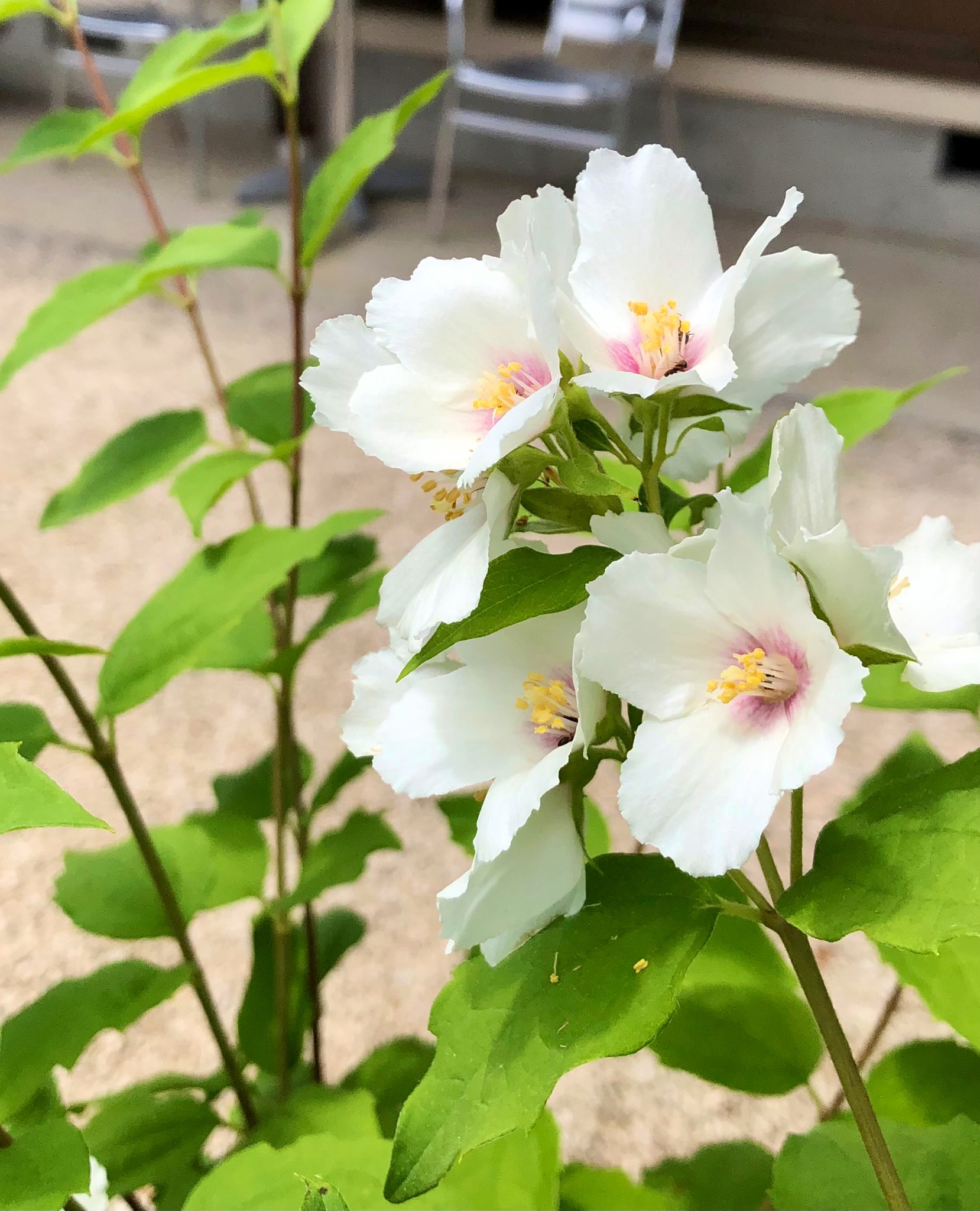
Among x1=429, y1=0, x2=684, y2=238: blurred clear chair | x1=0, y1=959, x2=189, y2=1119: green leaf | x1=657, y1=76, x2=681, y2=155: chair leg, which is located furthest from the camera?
x1=657, y1=76, x2=681, y2=155: chair leg

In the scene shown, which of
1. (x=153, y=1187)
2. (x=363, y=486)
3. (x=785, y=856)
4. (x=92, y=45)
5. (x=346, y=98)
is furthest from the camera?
(x=92, y=45)

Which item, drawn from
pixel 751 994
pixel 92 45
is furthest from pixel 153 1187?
A: pixel 92 45

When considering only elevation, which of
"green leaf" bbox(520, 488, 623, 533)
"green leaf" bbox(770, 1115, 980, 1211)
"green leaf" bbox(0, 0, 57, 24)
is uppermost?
"green leaf" bbox(0, 0, 57, 24)

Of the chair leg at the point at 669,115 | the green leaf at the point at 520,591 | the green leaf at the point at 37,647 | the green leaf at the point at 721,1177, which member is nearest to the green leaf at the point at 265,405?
the green leaf at the point at 37,647

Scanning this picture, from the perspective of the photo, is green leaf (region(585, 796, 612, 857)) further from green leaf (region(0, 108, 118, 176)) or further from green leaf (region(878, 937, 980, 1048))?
green leaf (region(0, 108, 118, 176))

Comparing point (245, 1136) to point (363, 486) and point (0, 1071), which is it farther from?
point (363, 486)

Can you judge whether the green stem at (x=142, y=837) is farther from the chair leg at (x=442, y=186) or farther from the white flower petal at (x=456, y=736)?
the chair leg at (x=442, y=186)

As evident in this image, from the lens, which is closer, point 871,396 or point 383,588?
point 383,588

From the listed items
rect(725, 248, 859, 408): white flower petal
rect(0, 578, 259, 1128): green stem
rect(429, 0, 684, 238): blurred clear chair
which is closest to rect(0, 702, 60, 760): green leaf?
rect(0, 578, 259, 1128): green stem
